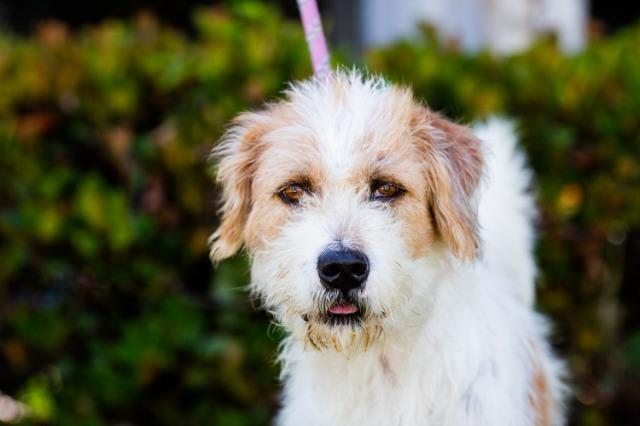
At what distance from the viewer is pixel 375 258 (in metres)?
2.58

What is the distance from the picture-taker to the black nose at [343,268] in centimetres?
252

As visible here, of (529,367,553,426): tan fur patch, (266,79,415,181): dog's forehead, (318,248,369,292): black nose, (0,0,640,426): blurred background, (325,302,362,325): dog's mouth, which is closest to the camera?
(318,248,369,292): black nose

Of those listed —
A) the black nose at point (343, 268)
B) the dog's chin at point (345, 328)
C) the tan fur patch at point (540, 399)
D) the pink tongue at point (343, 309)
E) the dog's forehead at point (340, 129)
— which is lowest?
the tan fur patch at point (540, 399)

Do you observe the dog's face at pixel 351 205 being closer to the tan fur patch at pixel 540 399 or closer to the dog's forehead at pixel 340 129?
the dog's forehead at pixel 340 129

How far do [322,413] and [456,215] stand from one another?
0.82m

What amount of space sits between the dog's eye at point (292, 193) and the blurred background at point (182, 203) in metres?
1.69

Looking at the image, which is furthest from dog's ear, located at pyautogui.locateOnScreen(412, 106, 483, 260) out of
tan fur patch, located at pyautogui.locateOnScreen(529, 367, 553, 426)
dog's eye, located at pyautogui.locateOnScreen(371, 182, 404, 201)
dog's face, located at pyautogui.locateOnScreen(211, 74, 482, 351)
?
tan fur patch, located at pyautogui.locateOnScreen(529, 367, 553, 426)

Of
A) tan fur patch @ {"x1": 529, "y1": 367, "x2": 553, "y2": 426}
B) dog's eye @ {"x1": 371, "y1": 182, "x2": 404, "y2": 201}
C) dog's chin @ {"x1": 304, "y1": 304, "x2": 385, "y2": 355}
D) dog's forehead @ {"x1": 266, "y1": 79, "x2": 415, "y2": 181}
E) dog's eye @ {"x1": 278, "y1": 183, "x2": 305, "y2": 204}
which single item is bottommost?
tan fur patch @ {"x1": 529, "y1": 367, "x2": 553, "y2": 426}

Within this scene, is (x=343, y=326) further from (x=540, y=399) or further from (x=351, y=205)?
(x=540, y=399)

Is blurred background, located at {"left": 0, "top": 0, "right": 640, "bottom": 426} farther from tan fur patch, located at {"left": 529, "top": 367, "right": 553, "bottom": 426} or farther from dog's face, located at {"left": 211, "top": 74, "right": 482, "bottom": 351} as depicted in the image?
tan fur patch, located at {"left": 529, "top": 367, "right": 553, "bottom": 426}

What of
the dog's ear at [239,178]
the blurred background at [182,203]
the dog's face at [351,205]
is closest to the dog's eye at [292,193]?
the dog's face at [351,205]

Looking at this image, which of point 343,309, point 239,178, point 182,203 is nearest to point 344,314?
point 343,309

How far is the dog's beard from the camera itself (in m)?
2.60

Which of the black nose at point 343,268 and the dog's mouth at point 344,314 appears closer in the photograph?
the black nose at point 343,268
